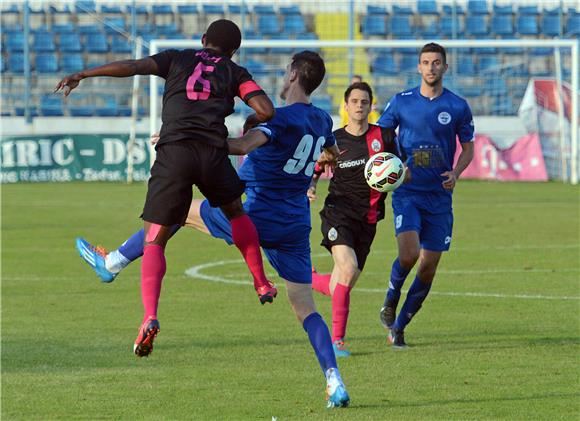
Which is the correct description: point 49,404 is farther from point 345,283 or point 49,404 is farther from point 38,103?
point 38,103

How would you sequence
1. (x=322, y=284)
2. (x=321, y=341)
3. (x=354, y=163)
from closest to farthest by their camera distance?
1. (x=321, y=341)
2. (x=354, y=163)
3. (x=322, y=284)

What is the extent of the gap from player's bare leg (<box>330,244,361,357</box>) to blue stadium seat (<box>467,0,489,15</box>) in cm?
3209

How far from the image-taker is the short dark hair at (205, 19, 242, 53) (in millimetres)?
7379

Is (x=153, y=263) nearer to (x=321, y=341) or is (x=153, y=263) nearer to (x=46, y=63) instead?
(x=321, y=341)

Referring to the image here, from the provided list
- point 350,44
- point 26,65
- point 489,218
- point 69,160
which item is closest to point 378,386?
point 489,218

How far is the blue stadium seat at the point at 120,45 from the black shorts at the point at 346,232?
30393 millimetres

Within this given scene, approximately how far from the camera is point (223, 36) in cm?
737

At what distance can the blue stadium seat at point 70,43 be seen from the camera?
4019 cm

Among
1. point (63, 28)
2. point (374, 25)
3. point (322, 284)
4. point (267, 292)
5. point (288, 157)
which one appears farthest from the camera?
point (374, 25)

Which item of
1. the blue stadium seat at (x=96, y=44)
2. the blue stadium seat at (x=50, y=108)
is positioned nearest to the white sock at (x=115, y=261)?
the blue stadium seat at (x=50, y=108)

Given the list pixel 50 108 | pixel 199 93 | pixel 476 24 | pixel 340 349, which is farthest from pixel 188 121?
pixel 476 24

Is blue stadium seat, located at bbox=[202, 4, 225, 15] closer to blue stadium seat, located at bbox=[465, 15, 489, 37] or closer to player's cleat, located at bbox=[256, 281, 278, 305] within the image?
blue stadium seat, located at bbox=[465, 15, 489, 37]

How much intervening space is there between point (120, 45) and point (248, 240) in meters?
33.3

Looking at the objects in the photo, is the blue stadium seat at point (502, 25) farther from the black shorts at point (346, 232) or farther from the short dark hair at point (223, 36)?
the short dark hair at point (223, 36)
